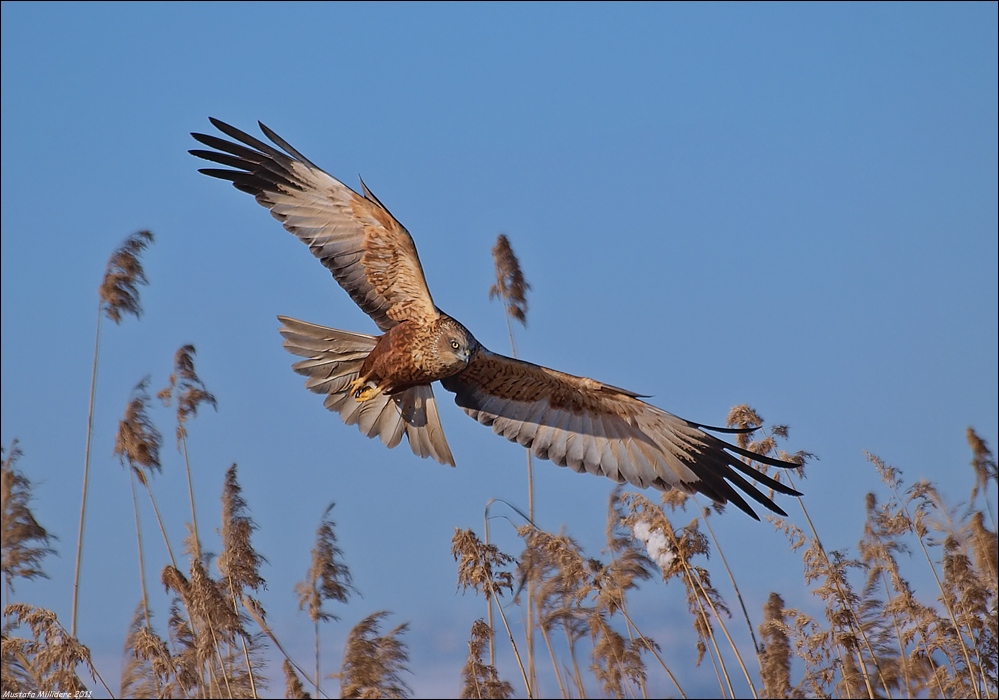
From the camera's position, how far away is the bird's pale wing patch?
21.8 feet

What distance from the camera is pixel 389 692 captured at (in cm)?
480

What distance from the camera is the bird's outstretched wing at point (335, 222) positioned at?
6.55 meters

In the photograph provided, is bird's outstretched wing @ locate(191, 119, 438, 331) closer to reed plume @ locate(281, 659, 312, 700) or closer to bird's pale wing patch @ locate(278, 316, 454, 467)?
bird's pale wing patch @ locate(278, 316, 454, 467)

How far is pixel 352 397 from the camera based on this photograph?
681 cm

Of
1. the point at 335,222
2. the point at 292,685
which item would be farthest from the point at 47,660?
the point at 335,222

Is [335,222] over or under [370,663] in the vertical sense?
over

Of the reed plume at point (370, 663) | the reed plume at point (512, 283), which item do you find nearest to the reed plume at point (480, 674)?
the reed plume at point (370, 663)

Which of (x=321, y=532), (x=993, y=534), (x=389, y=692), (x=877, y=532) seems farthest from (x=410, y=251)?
(x=993, y=534)

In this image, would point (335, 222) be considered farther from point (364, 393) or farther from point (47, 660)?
point (47, 660)

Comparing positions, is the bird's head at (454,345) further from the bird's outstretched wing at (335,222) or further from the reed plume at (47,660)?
the reed plume at (47,660)

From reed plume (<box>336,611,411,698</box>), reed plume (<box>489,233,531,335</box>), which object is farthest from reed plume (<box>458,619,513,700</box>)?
reed plume (<box>489,233,531,335</box>)

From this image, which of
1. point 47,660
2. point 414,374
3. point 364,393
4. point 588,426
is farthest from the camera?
point 588,426

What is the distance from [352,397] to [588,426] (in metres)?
1.73

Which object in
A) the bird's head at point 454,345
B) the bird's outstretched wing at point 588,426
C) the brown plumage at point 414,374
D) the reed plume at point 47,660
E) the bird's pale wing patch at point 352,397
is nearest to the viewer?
the reed plume at point 47,660
